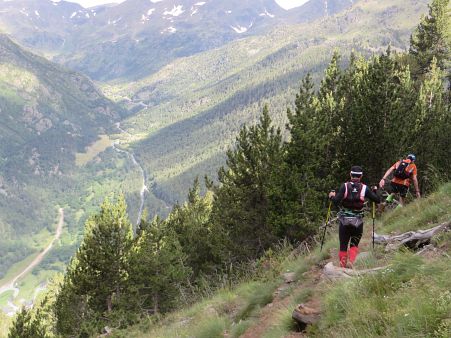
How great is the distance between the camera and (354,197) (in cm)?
1086

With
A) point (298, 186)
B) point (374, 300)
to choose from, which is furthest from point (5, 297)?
point (374, 300)

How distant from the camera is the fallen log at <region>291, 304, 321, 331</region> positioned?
7570mm

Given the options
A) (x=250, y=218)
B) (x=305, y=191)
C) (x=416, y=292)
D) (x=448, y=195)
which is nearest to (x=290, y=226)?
(x=305, y=191)

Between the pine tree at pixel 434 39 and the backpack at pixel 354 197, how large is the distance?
4691cm

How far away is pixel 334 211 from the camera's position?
82.5 ft

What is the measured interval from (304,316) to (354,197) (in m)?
4.23

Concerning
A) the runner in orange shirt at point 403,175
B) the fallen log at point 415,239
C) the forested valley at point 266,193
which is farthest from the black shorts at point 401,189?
the fallen log at point 415,239

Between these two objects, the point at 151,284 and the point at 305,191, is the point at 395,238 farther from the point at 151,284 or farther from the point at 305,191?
the point at 151,284

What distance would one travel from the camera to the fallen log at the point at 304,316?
7.57 metres

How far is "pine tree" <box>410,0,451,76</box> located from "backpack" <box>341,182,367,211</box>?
46.9m

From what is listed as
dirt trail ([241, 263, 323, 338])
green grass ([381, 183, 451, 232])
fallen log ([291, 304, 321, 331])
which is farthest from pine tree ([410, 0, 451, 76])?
fallen log ([291, 304, 321, 331])

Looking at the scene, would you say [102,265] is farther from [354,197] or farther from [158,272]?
[354,197]

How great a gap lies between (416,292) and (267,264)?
10.7m

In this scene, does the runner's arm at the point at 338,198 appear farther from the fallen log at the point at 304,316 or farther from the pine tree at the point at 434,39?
the pine tree at the point at 434,39
